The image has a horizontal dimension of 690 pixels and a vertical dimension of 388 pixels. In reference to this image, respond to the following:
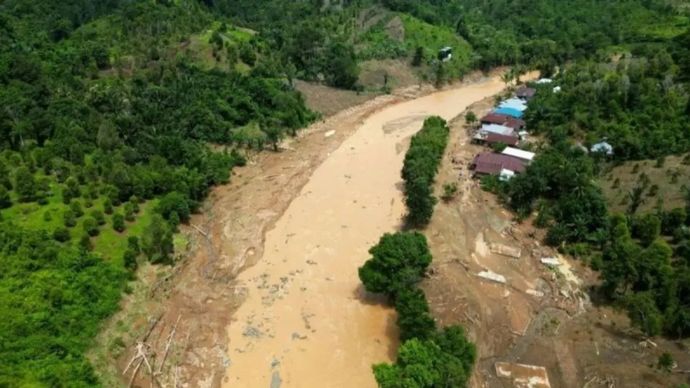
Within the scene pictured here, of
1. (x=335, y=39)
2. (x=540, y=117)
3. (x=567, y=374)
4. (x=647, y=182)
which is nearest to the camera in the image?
(x=567, y=374)

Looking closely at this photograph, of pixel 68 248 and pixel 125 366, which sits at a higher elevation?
pixel 68 248

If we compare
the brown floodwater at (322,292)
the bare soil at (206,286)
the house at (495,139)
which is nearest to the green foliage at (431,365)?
the brown floodwater at (322,292)

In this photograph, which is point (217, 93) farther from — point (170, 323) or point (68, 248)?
point (170, 323)

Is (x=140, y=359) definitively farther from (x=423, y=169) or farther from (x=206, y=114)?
(x=206, y=114)

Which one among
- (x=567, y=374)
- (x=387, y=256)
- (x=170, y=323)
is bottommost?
(x=567, y=374)

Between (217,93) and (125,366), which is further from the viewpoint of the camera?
(217,93)

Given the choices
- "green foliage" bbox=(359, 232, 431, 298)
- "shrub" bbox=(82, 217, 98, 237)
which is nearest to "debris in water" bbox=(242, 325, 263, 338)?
"green foliage" bbox=(359, 232, 431, 298)

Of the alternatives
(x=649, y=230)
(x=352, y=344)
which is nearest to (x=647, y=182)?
(x=649, y=230)
